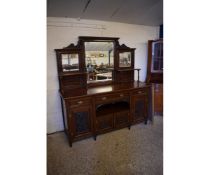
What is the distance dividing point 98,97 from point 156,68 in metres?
1.79

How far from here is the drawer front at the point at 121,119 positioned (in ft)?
9.21

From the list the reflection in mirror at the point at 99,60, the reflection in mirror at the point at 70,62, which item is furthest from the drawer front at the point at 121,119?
the reflection in mirror at the point at 70,62

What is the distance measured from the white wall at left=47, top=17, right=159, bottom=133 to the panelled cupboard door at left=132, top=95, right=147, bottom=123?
3.95 ft

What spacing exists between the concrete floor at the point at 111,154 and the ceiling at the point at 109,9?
216cm

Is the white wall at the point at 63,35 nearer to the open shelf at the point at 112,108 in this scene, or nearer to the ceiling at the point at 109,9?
the ceiling at the point at 109,9

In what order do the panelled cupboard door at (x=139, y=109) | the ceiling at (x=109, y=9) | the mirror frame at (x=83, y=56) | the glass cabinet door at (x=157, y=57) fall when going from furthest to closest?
1. the glass cabinet door at (x=157, y=57)
2. the panelled cupboard door at (x=139, y=109)
3. the mirror frame at (x=83, y=56)
4. the ceiling at (x=109, y=9)

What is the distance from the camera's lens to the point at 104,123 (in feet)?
8.86

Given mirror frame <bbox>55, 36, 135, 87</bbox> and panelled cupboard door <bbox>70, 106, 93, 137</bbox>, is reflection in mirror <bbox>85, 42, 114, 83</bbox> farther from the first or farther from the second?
panelled cupboard door <bbox>70, 106, 93, 137</bbox>

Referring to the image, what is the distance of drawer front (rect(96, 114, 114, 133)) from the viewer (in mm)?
2639

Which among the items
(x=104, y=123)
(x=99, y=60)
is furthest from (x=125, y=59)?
(x=104, y=123)
